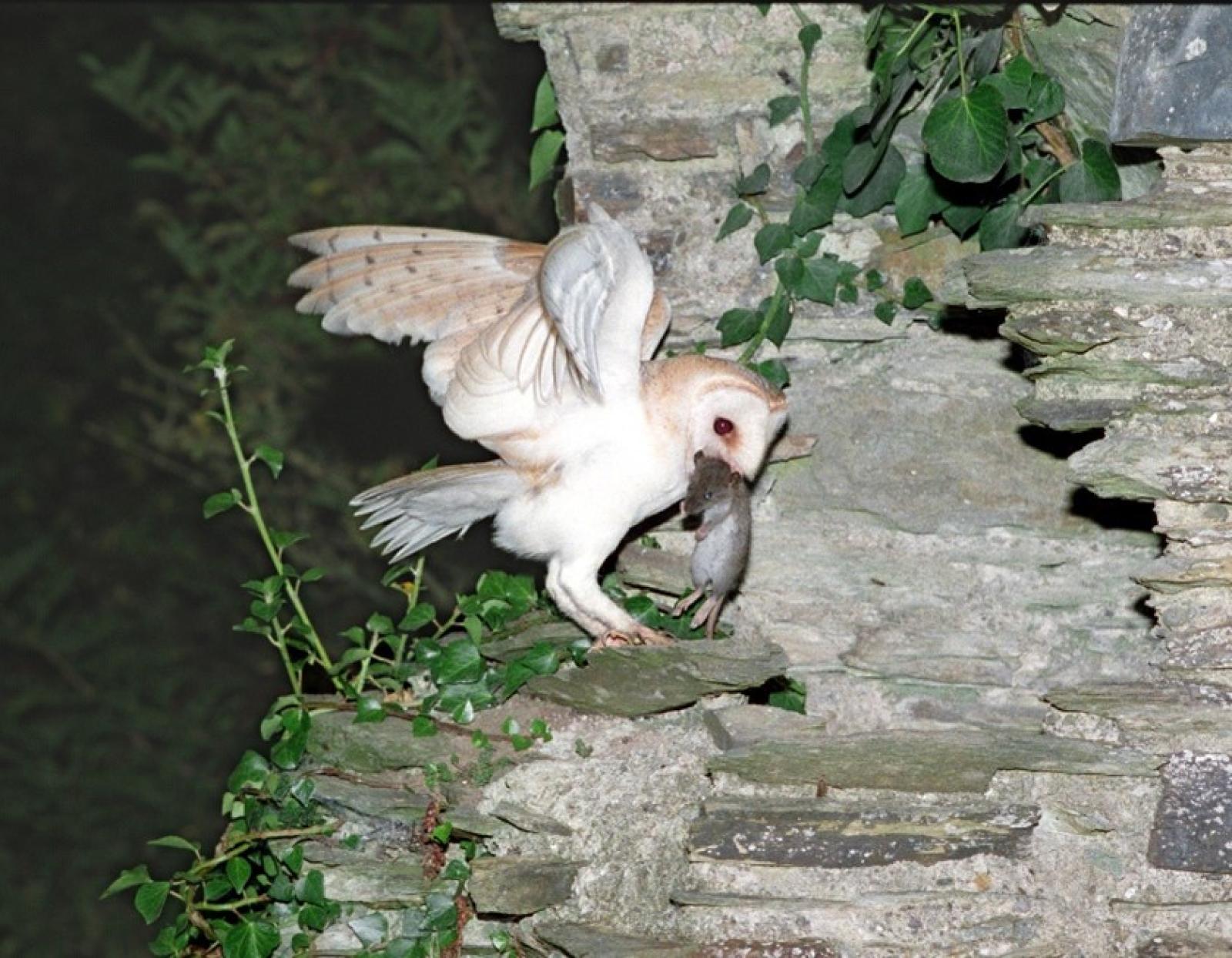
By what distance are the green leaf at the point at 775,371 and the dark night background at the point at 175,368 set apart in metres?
1.68

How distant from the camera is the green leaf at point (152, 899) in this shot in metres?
2.47

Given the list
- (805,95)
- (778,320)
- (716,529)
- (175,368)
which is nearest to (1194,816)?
(716,529)

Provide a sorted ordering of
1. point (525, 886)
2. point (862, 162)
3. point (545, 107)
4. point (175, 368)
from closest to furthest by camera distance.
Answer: point (525, 886), point (862, 162), point (545, 107), point (175, 368)

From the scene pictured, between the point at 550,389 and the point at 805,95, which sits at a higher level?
the point at 805,95

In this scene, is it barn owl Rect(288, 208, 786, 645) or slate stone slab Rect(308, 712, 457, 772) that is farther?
slate stone slab Rect(308, 712, 457, 772)

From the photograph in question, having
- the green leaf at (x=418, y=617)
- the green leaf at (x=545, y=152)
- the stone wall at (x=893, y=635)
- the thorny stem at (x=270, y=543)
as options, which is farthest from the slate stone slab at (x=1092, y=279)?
the thorny stem at (x=270, y=543)

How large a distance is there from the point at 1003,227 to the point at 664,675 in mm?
885

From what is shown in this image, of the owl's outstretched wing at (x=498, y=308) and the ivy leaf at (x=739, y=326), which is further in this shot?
the ivy leaf at (x=739, y=326)

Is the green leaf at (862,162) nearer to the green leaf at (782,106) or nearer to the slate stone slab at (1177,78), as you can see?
the green leaf at (782,106)

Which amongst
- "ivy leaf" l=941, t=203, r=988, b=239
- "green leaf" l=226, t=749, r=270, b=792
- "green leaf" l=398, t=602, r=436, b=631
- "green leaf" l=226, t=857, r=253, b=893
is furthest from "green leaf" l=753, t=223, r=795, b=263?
"green leaf" l=226, t=857, r=253, b=893

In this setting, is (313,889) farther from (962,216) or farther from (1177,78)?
(1177,78)

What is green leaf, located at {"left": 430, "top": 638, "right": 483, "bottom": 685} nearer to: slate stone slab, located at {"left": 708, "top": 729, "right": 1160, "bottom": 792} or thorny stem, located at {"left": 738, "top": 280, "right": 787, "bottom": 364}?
slate stone slab, located at {"left": 708, "top": 729, "right": 1160, "bottom": 792}

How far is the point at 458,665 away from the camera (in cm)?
265

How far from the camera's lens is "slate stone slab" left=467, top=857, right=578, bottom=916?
2309mm
